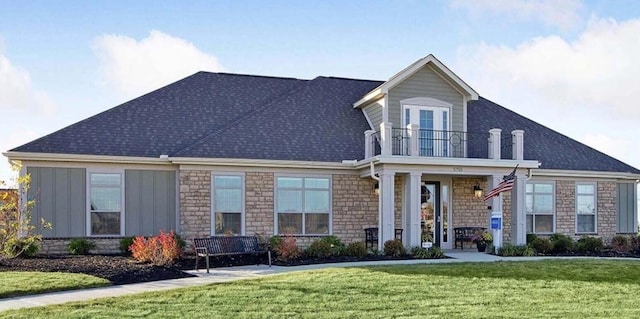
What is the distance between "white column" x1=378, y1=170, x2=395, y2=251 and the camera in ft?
61.6

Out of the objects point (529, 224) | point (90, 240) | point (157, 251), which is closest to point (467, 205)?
point (529, 224)

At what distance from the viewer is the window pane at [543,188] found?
22266mm

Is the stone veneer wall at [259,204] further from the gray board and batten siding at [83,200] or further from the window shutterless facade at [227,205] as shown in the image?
the gray board and batten siding at [83,200]

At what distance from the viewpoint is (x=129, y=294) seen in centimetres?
1115

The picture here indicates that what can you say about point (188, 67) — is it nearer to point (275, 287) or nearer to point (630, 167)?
point (275, 287)

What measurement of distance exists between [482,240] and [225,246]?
Result: 8199 mm

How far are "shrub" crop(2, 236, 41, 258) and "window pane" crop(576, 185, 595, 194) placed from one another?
→ 1726 cm

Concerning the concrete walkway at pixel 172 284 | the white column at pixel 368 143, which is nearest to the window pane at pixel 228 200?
the concrete walkway at pixel 172 284

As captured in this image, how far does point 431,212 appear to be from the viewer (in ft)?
70.4

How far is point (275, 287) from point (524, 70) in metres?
12.7

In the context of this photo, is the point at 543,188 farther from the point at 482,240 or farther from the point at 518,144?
the point at 482,240

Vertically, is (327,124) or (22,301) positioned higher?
(327,124)

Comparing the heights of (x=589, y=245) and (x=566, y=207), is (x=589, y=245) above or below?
below

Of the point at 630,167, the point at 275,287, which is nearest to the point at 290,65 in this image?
the point at 630,167
